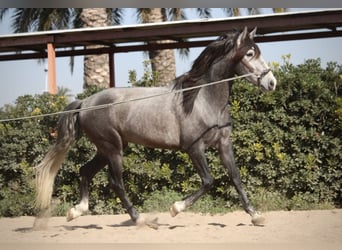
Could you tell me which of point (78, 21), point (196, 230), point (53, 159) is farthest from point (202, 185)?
point (78, 21)

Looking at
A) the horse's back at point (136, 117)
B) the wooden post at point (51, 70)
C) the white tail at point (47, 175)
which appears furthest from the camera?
the wooden post at point (51, 70)

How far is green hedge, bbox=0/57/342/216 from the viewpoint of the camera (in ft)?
26.0

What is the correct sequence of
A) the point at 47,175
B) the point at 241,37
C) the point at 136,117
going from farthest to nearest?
the point at 47,175
the point at 136,117
the point at 241,37

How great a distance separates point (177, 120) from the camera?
658 cm

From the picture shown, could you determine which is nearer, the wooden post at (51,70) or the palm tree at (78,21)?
the wooden post at (51,70)

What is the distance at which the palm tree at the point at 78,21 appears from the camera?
12.3 meters

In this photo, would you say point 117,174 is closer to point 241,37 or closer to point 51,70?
point 241,37

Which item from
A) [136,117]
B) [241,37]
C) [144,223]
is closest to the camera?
[241,37]

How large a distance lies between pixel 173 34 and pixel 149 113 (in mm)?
2651

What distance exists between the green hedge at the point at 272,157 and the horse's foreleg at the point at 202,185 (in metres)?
1.71

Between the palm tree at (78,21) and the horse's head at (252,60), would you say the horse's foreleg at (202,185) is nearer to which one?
the horse's head at (252,60)

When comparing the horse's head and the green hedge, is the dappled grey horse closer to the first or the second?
the horse's head

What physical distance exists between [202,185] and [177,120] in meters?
0.81

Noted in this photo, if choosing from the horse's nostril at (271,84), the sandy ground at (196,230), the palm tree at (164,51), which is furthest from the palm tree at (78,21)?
the horse's nostril at (271,84)
